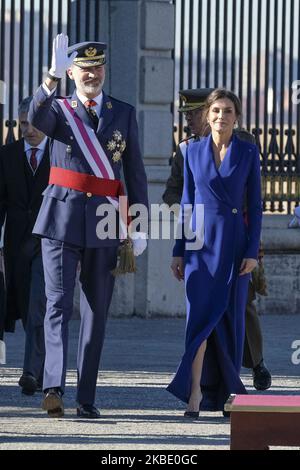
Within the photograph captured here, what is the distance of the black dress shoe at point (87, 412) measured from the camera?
9.05m

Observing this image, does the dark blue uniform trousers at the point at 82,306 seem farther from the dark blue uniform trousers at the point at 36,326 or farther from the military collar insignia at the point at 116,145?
the dark blue uniform trousers at the point at 36,326

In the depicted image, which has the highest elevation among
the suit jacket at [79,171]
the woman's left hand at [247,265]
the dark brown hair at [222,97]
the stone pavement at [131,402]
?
the dark brown hair at [222,97]

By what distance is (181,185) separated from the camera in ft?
33.4

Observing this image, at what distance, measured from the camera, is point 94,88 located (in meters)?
9.24

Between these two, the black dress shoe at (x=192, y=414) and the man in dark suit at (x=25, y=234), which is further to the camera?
the man in dark suit at (x=25, y=234)

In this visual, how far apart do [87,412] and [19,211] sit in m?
1.80

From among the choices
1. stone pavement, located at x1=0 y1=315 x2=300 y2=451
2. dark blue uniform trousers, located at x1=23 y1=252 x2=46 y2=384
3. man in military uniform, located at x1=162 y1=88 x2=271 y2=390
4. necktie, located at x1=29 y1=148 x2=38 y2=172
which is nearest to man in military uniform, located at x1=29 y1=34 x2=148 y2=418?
stone pavement, located at x1=0 y1=315 x2=300 y2=451

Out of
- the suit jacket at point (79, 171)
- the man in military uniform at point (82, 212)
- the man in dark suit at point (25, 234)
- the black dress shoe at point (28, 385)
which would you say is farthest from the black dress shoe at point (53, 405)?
the man in dark suit at point (25, 234)

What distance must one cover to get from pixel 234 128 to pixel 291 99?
6.06 meters

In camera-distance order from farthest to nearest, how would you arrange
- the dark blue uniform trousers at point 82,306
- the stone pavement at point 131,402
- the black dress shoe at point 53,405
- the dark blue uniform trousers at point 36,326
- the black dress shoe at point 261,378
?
1. the black dress shoe at point 261,378
2. the dark blue uniform trousers at point 36,326
3. the dark blue uniform trousers at point 82,306
4. the black dress shoe at point 53,405
5. the stone pavement at point 131,402

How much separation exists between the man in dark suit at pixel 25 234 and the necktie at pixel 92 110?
112 cm

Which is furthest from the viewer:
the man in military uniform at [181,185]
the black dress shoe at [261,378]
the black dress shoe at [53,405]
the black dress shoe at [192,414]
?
the black dress shoe at [261,378]
